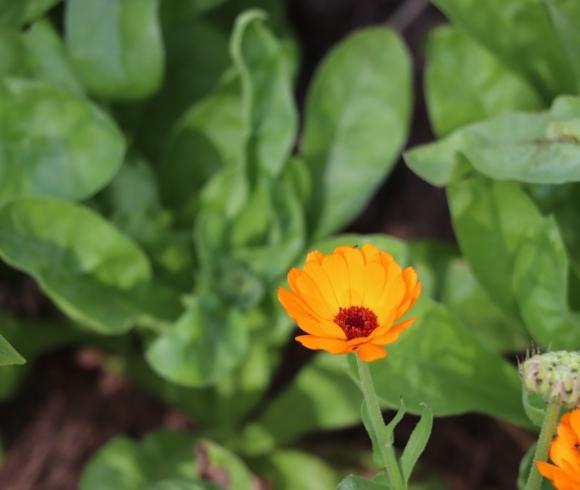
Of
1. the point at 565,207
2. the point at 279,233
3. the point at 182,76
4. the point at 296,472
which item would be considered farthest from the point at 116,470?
the point at 565,207

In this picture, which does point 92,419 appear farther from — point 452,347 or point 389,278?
point 389,278

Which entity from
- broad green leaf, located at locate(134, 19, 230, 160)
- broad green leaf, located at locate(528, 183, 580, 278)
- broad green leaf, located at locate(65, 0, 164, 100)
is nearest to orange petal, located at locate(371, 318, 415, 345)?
broad green leaf, located at locate(528, 183, 580, 278)

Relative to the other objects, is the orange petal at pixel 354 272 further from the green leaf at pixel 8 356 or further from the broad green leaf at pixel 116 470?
the broad green leaf at pixel 116 470

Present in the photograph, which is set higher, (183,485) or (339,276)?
(339,276)

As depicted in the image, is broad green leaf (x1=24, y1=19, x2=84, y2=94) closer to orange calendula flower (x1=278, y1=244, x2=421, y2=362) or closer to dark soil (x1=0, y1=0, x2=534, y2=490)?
dark soil (x1=0, y1=0, x2=534, y2=490)

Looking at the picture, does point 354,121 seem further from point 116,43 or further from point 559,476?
point 559,476

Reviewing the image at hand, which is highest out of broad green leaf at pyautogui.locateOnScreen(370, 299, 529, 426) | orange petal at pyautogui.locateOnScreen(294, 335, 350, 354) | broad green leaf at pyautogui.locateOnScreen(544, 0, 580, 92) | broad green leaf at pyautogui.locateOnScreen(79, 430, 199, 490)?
orange petal at pyautogui.locateOnScreen(294, 335, 350, 354)

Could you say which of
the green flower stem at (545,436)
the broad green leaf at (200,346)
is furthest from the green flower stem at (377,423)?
the broad green leaf at (200,346)
